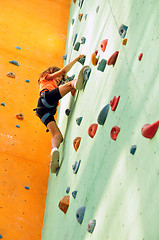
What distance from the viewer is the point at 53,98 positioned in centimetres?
303

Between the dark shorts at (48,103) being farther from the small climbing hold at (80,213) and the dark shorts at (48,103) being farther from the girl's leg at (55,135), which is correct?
the small climbing hold at (80,213)

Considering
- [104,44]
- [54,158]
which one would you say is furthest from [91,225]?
[54,158]

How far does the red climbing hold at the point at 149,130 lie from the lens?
116 cm

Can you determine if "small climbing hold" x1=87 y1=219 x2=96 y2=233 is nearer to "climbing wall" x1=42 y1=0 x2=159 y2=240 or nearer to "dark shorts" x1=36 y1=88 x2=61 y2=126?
"climbing wall" x1=42 y1=0 x2=159 y2=240

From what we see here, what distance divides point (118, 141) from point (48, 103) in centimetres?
165

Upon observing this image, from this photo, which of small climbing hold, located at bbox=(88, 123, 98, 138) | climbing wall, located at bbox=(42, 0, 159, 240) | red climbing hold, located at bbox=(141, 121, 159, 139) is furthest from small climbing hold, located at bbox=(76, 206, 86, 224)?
red climbing hold, located at bbox=(141, 121, 159, 139)

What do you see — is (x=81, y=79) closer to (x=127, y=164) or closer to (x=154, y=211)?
(x=127, y=164)

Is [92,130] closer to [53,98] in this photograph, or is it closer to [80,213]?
[80,213]

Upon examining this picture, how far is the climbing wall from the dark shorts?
51cm

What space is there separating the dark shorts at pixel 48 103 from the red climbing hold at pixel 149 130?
1.81 m

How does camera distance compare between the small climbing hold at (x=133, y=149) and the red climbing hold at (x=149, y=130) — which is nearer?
the red climbing hold at (x=149, y=130)

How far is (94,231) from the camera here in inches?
58.9

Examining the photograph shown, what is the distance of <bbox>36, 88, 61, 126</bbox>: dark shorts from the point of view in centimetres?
300

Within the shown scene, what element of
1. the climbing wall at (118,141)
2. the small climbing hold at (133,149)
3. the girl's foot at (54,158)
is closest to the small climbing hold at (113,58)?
the climbing wall at (118,141)
